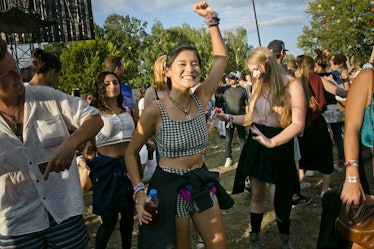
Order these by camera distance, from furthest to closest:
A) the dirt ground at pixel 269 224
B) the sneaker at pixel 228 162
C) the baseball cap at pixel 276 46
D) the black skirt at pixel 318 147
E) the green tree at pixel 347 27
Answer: the green tree at pixel 347 27 → the sneaker at pixel 228 162 → the black skirt at pixel 318 147 → the baseball cap at pixel 276 46 → the dirt ground at pixel 269 224

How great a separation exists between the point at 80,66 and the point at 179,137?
31.8m

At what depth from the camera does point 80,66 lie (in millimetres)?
31422

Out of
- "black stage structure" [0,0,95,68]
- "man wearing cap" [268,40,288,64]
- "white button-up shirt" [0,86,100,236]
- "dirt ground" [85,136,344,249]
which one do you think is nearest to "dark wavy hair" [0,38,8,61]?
"white button-up shirt" [0,86,100,236]

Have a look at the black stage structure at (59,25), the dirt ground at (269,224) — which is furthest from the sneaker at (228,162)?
the black stage structure at (59,25)

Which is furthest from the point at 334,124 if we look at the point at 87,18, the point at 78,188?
the point at 87,18

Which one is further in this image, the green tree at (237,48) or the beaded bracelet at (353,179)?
the green tree at (237,48)

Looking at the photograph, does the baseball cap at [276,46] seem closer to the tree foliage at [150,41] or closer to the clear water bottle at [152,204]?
the clear water bottle at [152,204]

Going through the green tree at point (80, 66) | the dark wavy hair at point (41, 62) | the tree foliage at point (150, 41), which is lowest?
the dark wavy hair at point (41, 62)

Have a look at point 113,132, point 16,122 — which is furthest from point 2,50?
point 113,132

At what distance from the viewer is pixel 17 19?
35.8 feet

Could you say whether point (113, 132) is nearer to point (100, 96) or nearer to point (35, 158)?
point (100, 96)

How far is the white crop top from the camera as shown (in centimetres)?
330

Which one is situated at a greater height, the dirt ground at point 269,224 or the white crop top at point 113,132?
the white crop top at point 113,132

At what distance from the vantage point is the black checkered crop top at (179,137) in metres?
2.26
